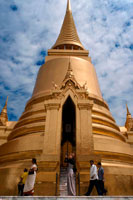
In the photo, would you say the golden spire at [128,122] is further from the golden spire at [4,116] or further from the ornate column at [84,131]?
the golden spire at [4,116]

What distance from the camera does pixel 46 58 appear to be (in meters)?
15.3

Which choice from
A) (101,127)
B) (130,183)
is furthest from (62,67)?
(130,183)

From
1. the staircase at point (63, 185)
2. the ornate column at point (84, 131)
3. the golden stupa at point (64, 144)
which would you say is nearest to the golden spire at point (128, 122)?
the golden stupa at point (64, 144)

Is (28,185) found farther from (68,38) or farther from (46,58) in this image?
(68,38)

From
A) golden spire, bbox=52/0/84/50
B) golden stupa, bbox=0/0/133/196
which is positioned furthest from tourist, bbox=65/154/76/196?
golden spire, bbox=52/0/84/50

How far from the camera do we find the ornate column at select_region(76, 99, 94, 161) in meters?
6.57

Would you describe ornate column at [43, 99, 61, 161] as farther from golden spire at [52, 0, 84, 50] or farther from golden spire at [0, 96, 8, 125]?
golden spire at [52, 0, 84, 50]

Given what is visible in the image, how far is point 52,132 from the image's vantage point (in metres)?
7.04

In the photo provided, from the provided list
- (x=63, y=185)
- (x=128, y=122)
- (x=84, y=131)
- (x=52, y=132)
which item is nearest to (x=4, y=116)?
(x=52, y=132)

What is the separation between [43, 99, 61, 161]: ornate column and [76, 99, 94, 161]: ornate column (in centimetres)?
79

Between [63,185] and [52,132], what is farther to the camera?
[52,132]

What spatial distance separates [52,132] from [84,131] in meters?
1.28

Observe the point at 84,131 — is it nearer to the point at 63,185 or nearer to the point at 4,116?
the point at 63,185

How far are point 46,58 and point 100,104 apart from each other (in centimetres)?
680
